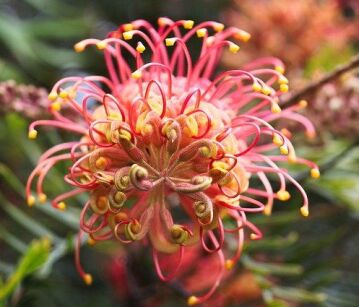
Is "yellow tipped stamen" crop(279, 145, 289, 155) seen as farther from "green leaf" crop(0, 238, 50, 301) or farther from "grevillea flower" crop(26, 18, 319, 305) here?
"green leaf" crop(0, 238, 50, 301)

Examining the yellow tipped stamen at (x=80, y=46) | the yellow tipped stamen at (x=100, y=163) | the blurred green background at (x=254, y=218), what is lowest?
the blurred green background at (x=254, y=218)

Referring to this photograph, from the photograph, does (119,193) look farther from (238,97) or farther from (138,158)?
(238,97)

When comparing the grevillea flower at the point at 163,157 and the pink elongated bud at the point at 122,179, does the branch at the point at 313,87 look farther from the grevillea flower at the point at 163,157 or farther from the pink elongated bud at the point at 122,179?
the pink elongated bud at the point at 122,179

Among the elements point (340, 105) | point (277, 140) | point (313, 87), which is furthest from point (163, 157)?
point (340, 105)

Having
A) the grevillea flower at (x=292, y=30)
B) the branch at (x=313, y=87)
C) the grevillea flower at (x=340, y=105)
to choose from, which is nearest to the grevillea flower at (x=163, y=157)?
the branch at (x=313, y=87)

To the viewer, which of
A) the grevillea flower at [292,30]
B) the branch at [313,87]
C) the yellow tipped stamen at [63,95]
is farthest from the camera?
the grevillea flower at [292,30]

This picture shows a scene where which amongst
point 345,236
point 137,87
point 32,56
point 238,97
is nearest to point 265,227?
point 345,236

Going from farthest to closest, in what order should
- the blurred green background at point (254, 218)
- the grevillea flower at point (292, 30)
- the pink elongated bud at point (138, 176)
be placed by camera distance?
the grevillea flower at point (292, 30) → the blurred green background at point (254, 218) → the pink elongated bud at point (138, 176)

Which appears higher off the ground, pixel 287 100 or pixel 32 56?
pixel 287 100

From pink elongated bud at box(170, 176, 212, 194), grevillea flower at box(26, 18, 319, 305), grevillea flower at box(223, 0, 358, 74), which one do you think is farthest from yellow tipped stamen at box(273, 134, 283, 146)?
grevillea flower at box(223, 0, 358, 74)
